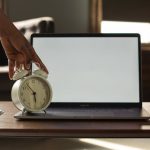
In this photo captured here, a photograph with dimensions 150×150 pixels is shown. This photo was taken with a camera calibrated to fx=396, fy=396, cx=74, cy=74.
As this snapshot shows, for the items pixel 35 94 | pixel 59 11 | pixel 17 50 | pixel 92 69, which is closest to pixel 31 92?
pixel 35 94

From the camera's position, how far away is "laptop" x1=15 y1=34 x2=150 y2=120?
120 cm

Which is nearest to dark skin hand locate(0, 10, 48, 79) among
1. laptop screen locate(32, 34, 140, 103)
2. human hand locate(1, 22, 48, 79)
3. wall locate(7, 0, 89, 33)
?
human hand locate(1, 22, 48, 79)

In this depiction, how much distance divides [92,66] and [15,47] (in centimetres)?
27

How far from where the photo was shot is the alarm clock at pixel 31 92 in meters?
1.09

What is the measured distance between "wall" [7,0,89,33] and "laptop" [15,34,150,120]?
2.00 meters

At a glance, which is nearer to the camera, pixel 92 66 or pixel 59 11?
pixel 92 66

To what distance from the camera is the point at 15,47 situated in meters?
1.06

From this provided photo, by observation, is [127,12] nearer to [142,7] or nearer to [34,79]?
[142,7]

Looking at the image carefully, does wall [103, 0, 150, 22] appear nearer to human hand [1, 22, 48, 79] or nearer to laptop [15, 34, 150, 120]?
laptop [15, 34, 150, 120]

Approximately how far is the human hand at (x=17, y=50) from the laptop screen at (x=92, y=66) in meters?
0.13

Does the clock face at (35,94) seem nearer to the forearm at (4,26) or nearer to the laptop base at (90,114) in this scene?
the laptop base at (90,114)

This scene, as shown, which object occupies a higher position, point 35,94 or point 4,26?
point 4,26

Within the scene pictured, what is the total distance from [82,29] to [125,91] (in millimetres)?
2072

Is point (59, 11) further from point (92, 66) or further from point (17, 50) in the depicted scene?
point (17, 50)
